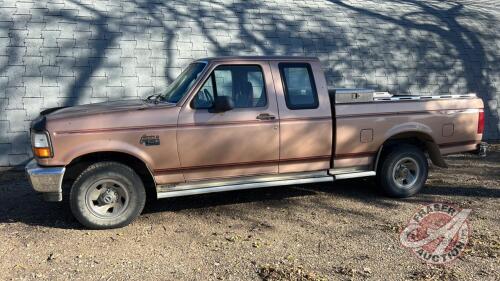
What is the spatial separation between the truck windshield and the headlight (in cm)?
141

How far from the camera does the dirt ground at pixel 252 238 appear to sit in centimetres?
428

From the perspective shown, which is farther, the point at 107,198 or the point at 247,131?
the point at 247,131

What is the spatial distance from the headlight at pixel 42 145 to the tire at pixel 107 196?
42cm

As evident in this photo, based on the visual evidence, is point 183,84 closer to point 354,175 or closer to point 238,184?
point 238,184

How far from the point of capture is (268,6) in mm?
10273

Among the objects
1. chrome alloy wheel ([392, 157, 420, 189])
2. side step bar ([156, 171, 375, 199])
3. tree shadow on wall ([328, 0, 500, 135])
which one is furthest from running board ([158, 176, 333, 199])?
tree shadow on wall ([328, 0, 500, 135])

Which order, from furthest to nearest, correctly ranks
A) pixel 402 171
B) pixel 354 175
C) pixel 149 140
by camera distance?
1. pixel 402 171
2. pixel 354 175
3. pixel 149 140

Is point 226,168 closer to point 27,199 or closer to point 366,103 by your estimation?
point 366,103

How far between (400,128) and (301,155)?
4.67 ft

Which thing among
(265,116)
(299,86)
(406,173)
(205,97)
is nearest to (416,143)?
(406,173)

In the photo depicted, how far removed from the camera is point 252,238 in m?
5.09

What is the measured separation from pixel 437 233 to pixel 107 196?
358cm

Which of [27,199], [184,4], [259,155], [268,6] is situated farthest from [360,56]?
[27,199]

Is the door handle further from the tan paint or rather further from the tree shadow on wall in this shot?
the tree shadow on wall
